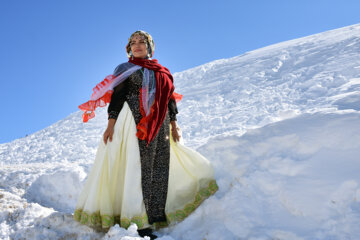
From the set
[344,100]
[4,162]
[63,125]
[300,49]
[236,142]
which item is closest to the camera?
[236,142]

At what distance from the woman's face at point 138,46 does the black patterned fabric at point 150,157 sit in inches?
7.2

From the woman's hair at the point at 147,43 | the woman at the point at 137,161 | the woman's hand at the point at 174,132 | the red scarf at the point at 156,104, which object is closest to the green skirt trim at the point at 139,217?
the woman at the point at 137,161

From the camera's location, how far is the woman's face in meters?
2.35

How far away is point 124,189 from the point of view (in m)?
2.13

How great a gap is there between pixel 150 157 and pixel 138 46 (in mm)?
892

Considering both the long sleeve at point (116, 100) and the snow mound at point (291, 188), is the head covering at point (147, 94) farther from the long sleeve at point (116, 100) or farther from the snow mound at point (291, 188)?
the snow mound at point (291, 188)

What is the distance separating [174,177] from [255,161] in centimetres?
69

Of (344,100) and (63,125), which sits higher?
(63,125)

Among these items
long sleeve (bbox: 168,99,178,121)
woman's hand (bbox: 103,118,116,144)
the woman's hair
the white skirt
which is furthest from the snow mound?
the woman's hair

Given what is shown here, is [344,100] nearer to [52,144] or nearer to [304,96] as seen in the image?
[304,96]

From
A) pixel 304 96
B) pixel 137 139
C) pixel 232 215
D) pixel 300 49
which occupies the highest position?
pixel 300 49

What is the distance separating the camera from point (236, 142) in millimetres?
2865

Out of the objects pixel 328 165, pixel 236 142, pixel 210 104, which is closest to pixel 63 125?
pixel 210 104

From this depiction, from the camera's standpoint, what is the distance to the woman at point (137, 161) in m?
2.13
